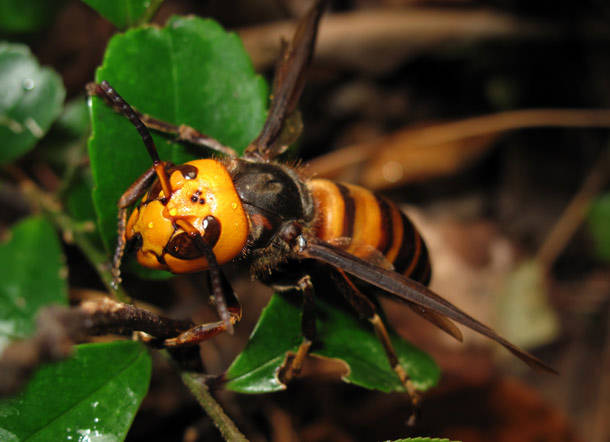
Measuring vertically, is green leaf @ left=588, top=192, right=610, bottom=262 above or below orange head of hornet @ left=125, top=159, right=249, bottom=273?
below

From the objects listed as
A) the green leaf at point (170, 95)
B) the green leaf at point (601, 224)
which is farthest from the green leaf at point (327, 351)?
the green leaf at point (601, 224)

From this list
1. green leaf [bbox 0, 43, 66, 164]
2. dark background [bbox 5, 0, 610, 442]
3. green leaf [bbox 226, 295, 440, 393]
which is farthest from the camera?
dark background [bbox 5, 0, 610, 442]

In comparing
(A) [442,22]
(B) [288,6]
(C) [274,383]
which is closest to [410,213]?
(A) [442,22]

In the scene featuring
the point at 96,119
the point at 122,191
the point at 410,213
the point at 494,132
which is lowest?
the point at 410,213

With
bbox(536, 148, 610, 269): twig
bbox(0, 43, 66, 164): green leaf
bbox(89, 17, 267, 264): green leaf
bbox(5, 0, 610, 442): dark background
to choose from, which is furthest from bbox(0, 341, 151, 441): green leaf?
bbox(536, 148, 610, 269): twig

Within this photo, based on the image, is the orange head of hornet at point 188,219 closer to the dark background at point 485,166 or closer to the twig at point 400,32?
the dark background at point 485,166

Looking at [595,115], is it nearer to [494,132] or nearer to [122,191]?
[494,132]

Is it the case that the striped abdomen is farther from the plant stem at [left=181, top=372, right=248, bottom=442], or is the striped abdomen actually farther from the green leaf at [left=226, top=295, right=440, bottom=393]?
the plant stem at [left=181, top=372, right=248, bottom=442]
